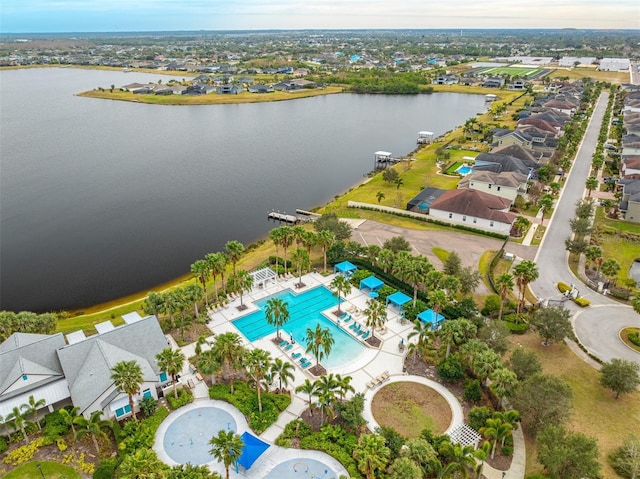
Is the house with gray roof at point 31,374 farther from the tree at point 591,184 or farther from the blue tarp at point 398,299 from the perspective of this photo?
the tree at point 591,184

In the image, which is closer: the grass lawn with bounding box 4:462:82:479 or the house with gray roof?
the grass lawn with bounding box 4:462:82:479

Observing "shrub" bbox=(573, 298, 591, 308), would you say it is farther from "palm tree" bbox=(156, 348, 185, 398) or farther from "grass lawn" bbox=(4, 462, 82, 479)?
"grass lawn" bbox=(4, 462, 82, 479)

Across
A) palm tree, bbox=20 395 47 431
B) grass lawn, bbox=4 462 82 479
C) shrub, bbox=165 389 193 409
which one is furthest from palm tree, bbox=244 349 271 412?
palm tree, bbox=20 395 47 431

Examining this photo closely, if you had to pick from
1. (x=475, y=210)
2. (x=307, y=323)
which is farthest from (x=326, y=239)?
(x=475, y=210)

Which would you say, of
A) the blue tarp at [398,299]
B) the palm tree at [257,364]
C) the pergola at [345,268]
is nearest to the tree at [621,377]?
the blue tarp at [398,299]

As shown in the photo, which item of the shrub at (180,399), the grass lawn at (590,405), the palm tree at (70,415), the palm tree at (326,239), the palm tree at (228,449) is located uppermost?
the palm tree at (326,239)

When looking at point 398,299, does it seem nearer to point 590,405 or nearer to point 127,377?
point 590,405
